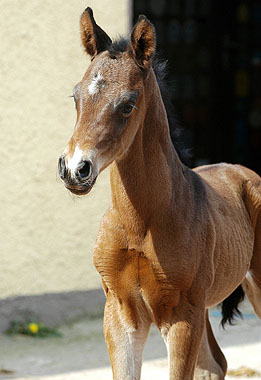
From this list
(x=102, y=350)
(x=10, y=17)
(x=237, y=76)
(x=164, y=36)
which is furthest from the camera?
(x=237, y=76)

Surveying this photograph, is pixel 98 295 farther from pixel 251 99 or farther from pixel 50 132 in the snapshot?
pixel 251 99

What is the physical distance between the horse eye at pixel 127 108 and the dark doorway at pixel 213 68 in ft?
19.7

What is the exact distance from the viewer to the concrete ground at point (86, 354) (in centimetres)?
545

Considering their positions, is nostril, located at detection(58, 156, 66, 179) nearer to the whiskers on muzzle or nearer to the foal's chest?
the whiskers on muzzle

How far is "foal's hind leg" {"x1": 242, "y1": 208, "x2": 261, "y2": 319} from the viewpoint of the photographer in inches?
173

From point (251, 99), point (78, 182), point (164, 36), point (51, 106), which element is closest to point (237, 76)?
point (251, 99)

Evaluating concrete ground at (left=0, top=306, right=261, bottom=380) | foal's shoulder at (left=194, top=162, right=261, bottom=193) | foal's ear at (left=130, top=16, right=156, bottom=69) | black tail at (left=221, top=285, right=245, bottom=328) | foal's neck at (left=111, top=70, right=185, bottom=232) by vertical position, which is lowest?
concrete ground at (left=0, top=306, right=261, bottom=380)

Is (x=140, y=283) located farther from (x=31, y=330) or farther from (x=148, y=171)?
(x=31, y=330)

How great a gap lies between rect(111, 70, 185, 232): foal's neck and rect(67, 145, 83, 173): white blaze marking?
467mm

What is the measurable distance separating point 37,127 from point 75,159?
3788mm

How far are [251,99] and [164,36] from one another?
5.23ft

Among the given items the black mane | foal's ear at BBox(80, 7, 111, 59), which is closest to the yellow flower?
the black mane

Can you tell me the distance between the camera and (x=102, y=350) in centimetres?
610

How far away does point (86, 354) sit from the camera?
19.7 ft
